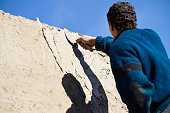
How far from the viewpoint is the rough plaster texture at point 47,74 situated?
132cm

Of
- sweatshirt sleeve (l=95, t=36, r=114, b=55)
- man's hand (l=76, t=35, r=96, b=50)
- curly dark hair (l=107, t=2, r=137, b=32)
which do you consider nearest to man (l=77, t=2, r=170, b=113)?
curly dark hair (l=107, t=2, r=137, b=32)

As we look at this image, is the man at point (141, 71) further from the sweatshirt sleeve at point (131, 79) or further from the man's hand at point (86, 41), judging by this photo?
the man's hand at point (86, 41)

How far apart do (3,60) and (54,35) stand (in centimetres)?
64

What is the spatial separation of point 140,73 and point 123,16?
16.6 inches

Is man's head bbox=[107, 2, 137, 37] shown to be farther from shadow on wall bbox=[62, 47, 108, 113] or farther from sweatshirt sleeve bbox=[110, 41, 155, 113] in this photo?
shadow on wall bbox=[62, 47, 108, 113]

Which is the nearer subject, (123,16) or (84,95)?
(123,16)

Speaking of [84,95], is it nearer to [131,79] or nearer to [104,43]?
[104,43]

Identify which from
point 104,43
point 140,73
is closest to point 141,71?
point 140,73

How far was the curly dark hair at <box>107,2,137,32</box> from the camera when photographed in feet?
3.94

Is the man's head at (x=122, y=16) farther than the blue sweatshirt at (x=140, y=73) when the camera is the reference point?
Yes

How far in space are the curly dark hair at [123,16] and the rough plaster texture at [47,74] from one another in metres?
0.69

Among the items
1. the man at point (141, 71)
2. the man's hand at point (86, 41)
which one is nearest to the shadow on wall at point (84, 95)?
the man's hand at point (86, 41)

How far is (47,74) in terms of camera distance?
1539mm

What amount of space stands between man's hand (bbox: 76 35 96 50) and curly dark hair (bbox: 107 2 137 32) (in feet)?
1.98
